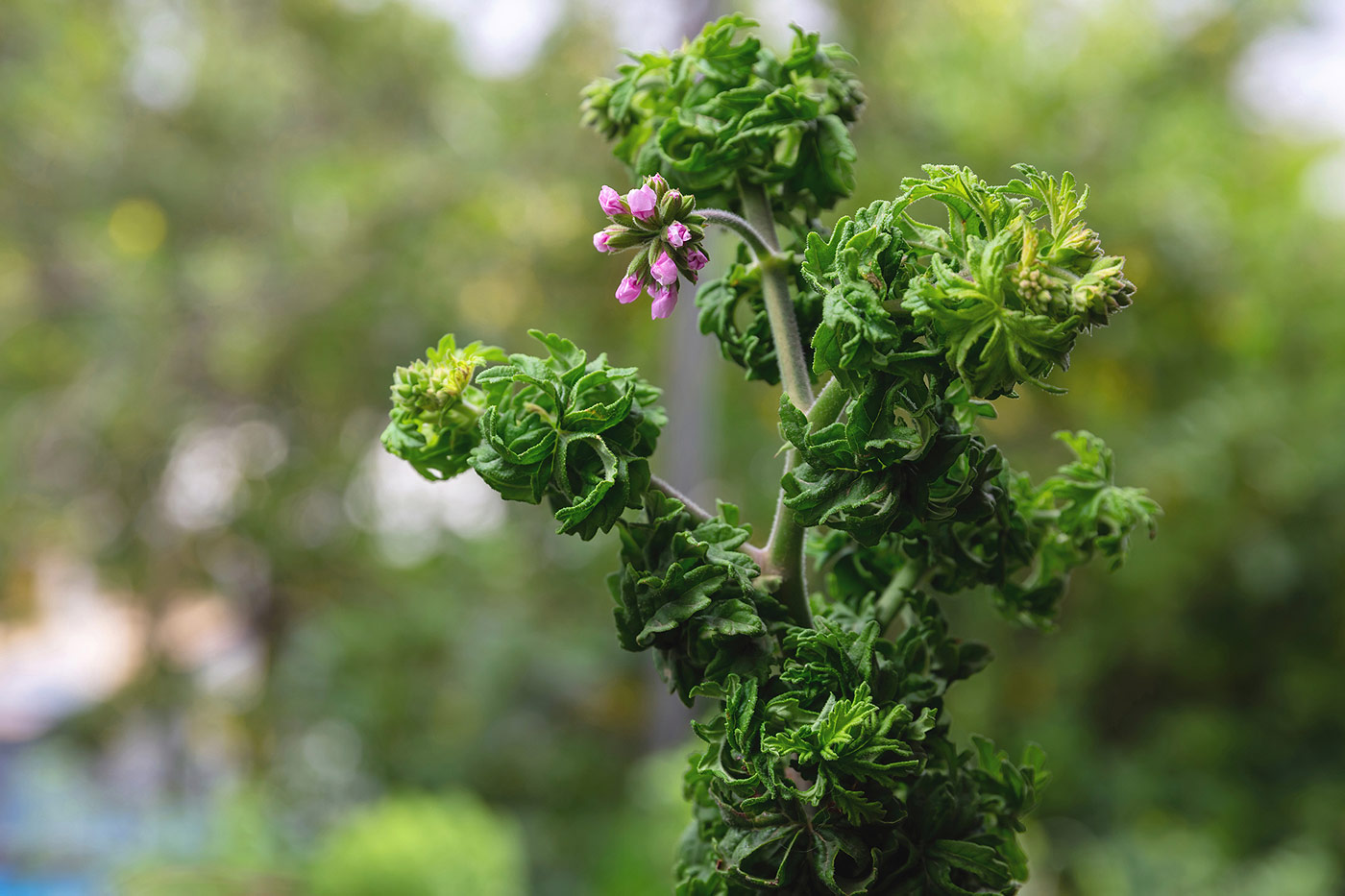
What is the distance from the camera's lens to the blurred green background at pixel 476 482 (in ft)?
9.20

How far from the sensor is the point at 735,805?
0.48m

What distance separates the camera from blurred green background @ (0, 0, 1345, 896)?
9.20 ft

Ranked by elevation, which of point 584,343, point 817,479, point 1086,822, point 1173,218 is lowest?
point 817,479

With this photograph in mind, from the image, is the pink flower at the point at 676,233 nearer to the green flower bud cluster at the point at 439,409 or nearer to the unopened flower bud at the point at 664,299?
the unopened flower bud at the point at 664,299

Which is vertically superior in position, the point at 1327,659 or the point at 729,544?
the point at 1327,659

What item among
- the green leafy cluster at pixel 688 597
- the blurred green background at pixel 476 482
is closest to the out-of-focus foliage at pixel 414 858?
the blurred green background at pixel 476 482

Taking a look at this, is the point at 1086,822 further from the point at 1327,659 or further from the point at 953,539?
the point at 953,539

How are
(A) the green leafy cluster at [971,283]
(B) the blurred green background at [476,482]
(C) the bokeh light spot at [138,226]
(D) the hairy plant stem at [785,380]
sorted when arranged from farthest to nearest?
(C) the bokeh light spot at [138,226] < (B) the blurred green background at [476,482] < (D) the hairy plant stem at [785,380] < (A) the green leafy cluster at [971,283]

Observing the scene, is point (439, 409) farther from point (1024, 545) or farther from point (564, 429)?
point (1024, 545)

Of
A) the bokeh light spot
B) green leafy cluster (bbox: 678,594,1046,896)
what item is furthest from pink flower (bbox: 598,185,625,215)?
the bokeh light spot

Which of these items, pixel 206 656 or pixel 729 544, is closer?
pixel 729 544

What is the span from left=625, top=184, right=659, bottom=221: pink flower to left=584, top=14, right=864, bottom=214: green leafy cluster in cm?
14

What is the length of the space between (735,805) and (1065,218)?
0.98 ft

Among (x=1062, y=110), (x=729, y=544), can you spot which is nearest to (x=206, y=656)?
(x=1062, y=110)
